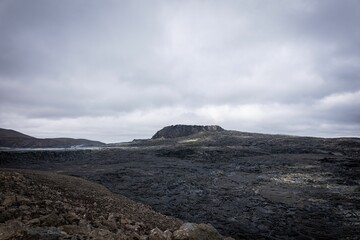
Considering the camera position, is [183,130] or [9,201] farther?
[183,130]

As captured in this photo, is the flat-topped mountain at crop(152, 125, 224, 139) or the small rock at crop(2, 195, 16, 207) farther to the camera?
the flat-topped mountain at crop(152, 125, 224, 139)

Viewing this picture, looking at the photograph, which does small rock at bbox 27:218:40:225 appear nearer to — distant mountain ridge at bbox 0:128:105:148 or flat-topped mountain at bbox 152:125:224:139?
distant mountain ridge at bbox 0:128:105:148

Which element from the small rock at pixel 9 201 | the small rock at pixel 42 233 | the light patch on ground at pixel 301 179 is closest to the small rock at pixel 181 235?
the small rock at pixel 42 233

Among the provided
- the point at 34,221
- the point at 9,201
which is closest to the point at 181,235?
the point at 34,221

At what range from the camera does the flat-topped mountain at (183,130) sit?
6284cm

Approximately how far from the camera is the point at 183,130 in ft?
211

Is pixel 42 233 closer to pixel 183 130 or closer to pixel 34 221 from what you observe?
pixel 34 221

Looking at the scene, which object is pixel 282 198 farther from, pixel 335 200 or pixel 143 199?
pixel 143 199

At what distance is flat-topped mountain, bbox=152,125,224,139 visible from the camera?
206 ft

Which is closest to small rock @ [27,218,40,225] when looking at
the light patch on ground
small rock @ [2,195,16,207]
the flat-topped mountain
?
small rock @ [2,195,16,207]

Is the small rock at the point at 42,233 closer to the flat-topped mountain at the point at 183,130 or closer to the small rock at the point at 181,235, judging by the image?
the small rock at the point at 181,235

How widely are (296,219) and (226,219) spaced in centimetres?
259

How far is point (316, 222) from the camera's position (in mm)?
9477

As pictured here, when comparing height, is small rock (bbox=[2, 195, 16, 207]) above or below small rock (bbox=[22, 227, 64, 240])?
above
